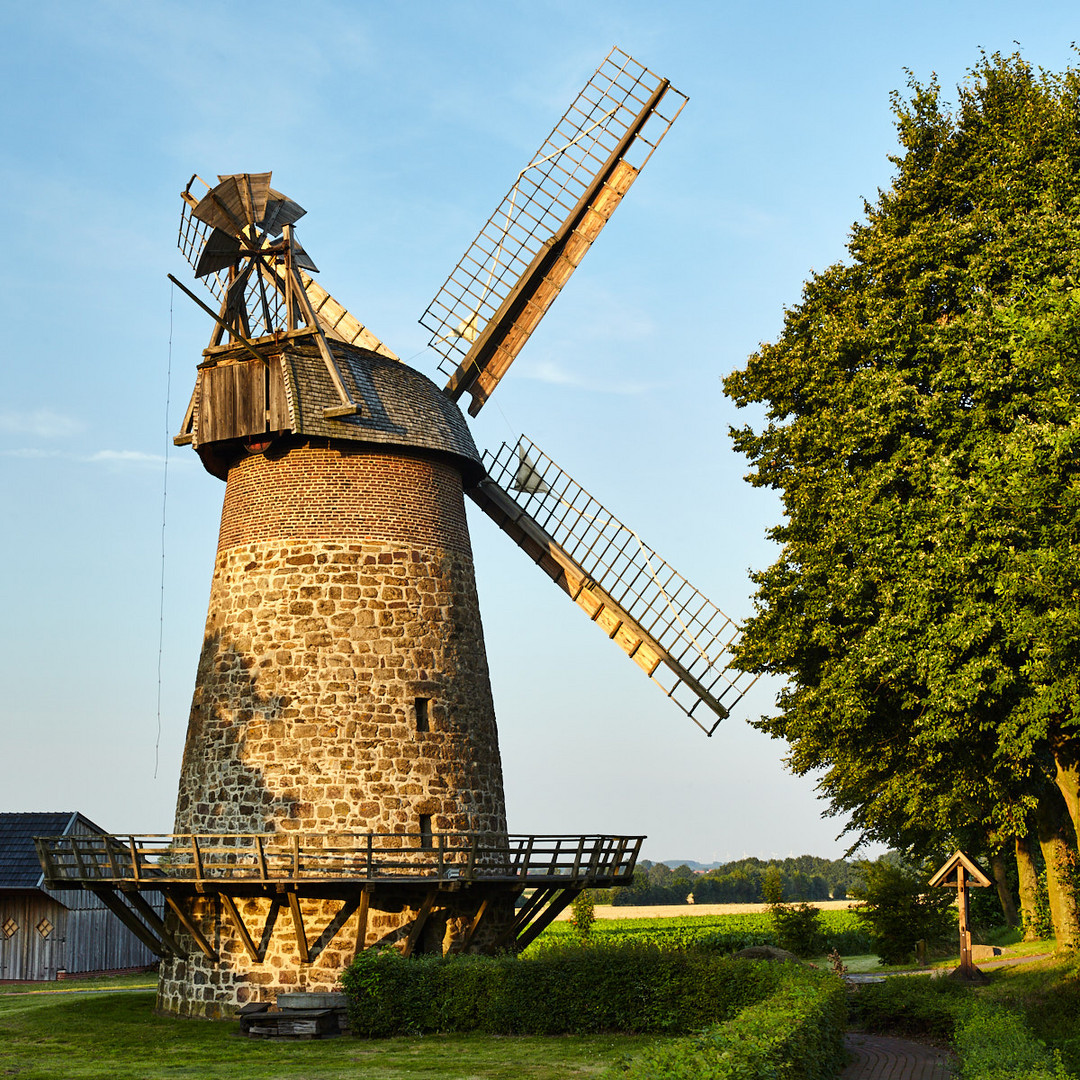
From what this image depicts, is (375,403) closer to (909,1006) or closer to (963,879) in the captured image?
(909,1006)

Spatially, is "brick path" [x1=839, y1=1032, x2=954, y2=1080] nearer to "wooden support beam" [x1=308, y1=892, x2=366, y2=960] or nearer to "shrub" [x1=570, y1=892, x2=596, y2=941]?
"wooden support beam" [x1=308, y1=892, x2=366, y2=960]

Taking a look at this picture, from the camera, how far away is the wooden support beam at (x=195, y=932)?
19.4 metres

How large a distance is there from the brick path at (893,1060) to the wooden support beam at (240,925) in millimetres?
9816

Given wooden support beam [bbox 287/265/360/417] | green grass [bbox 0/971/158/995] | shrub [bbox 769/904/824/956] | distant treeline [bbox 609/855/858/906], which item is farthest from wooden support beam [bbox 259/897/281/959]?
distant treeline [bbox 609/855/858/906]

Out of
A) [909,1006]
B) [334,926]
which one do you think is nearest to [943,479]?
[909,1006]

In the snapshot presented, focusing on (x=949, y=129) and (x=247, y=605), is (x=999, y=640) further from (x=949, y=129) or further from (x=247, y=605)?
(x=247, y=605)

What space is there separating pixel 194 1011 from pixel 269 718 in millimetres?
5300

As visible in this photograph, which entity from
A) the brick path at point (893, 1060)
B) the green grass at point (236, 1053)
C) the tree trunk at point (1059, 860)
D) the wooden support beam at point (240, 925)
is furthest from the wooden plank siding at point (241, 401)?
the tree trunk at point (1059, 860)

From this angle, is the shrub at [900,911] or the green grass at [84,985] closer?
the green grass at [84,985]

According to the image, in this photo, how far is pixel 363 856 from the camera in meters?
19.7

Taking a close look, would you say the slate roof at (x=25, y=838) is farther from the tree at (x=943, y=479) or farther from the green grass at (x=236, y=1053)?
the tree at (x=943, y=479)

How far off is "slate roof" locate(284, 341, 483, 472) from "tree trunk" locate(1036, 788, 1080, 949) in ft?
48.7

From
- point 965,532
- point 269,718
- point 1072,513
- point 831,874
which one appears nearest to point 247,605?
point 269,718

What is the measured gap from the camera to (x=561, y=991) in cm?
1808
